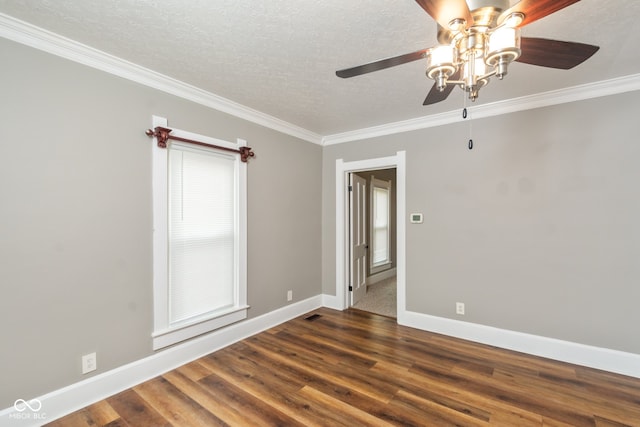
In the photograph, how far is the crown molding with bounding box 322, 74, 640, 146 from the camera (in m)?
2.48

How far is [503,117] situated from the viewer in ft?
9.73

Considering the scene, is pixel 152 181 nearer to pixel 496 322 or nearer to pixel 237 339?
pixel 237 339

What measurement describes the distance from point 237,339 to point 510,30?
131 inches

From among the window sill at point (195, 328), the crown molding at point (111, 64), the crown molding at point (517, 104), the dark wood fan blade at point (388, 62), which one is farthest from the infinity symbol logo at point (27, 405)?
the crown molding at point (517, 104)

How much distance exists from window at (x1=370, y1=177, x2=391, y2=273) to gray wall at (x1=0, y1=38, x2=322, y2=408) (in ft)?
12.3

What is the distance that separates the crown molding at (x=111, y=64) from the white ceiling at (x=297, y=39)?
0.20ft

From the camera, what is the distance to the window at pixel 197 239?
8.11 ft

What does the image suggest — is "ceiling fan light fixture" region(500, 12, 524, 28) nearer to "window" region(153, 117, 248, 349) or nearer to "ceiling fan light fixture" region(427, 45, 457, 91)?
"ceiling fan light fixture" region(427, 45, 457, 91)

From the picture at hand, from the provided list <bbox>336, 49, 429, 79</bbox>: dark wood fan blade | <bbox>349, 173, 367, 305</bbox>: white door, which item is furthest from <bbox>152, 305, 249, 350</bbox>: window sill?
<bbox>336, 49, 429, 79</bbox>: dark wood fan blade

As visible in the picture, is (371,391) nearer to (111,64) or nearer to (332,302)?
(332,302)

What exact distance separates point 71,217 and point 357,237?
10.9 feet

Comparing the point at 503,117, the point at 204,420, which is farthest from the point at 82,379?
the point at 503,117

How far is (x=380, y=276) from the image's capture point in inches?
235

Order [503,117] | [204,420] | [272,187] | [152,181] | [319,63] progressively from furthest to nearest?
1. [272,187]
2. [503,117]
3. [152,181]
4. [319,63]
5. [204,420]
